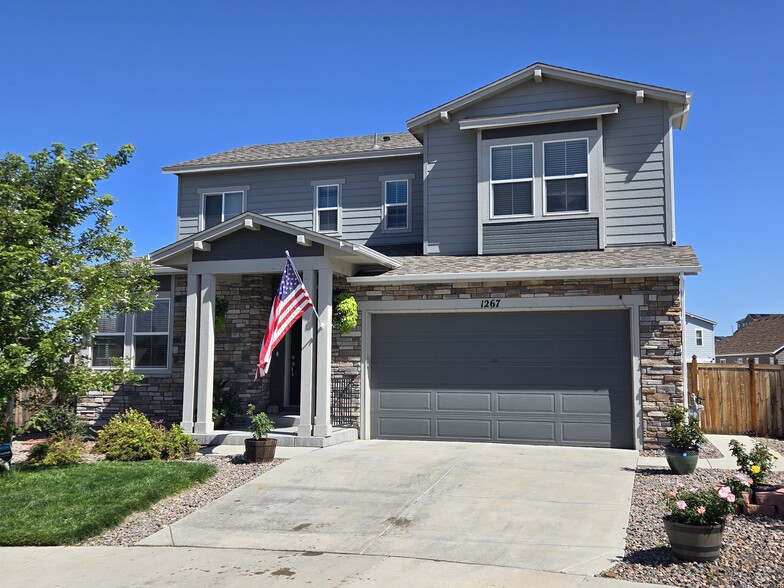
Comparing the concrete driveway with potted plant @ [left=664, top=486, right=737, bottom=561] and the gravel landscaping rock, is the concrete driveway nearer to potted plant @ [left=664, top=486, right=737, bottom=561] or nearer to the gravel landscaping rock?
the gravel landscaping rock

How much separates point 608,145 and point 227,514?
10.2 m

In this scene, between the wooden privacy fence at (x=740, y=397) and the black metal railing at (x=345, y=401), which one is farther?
the wooden privacy fence at (x=740, y=397)

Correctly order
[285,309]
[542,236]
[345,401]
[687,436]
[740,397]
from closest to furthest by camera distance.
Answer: [687,436], [285,309], [345,401], [542,236], [740,397]

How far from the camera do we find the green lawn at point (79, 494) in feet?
26.8

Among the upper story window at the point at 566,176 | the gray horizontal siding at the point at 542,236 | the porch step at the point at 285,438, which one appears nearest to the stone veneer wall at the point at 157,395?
the porch step at the point at 285,438

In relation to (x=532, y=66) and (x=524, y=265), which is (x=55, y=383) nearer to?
(x=524, y=265)

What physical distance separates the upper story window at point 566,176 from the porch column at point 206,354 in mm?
6820

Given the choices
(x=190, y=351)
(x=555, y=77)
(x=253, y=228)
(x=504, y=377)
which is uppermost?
(x=555, y=77)

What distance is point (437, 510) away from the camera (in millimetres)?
8734

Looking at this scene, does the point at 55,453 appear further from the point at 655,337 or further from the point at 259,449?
the point at 655,337

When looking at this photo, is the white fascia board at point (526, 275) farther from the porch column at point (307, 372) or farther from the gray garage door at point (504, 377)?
the porch column at point (307, 372)

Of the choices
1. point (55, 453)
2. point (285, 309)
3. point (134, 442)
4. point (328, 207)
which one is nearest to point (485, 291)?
point (285, 309)

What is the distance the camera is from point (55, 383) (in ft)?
34.5

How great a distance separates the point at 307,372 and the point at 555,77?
25.5ft
